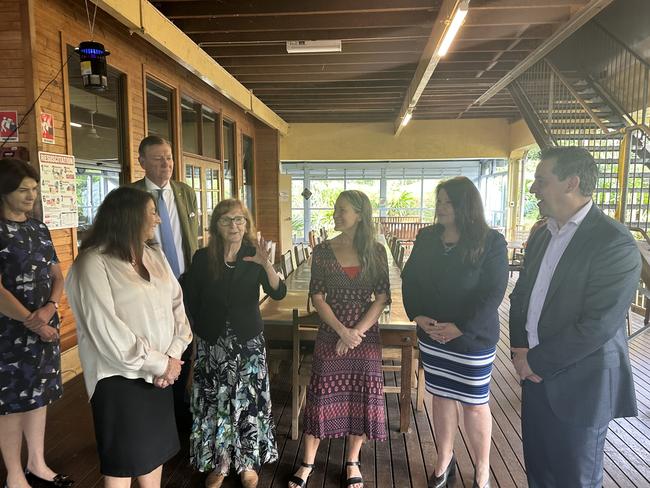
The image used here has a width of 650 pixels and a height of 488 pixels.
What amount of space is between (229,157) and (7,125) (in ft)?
17.3

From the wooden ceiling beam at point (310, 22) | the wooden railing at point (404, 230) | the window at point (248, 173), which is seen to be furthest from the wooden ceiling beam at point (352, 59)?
the wooden railing at point (404, 230)

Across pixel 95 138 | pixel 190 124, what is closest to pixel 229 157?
pixel 190 124

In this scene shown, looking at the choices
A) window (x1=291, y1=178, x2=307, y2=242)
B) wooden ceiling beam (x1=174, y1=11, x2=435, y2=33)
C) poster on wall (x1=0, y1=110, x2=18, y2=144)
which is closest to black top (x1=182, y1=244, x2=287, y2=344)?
poster on wall (x1=0, y1=110, x2=18, y2=144)

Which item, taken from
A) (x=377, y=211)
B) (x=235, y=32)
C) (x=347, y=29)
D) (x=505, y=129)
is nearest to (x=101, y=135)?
(x=235, y=32)

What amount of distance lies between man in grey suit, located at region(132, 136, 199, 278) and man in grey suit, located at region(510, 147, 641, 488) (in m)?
1.85

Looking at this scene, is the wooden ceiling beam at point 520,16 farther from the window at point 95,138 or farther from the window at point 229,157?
the window at point 229,157

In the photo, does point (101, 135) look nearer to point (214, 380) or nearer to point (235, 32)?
point (235, 32)

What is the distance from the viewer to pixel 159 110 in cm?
544

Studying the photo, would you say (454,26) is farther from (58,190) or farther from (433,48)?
(58,190)

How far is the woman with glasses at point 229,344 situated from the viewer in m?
2.08

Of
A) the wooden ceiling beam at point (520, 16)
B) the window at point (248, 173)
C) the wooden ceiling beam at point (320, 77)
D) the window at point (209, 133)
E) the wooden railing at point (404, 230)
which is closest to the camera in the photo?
the wooden ceiling beam at point (520, 16)

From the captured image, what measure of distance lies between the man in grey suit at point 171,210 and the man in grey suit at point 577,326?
1848 mm

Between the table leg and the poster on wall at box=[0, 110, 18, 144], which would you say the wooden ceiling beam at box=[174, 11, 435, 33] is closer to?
the poster on wall at box=[0, 110, 18, 144]

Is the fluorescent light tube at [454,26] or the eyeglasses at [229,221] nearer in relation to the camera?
the eyeglasses at [229,221]
